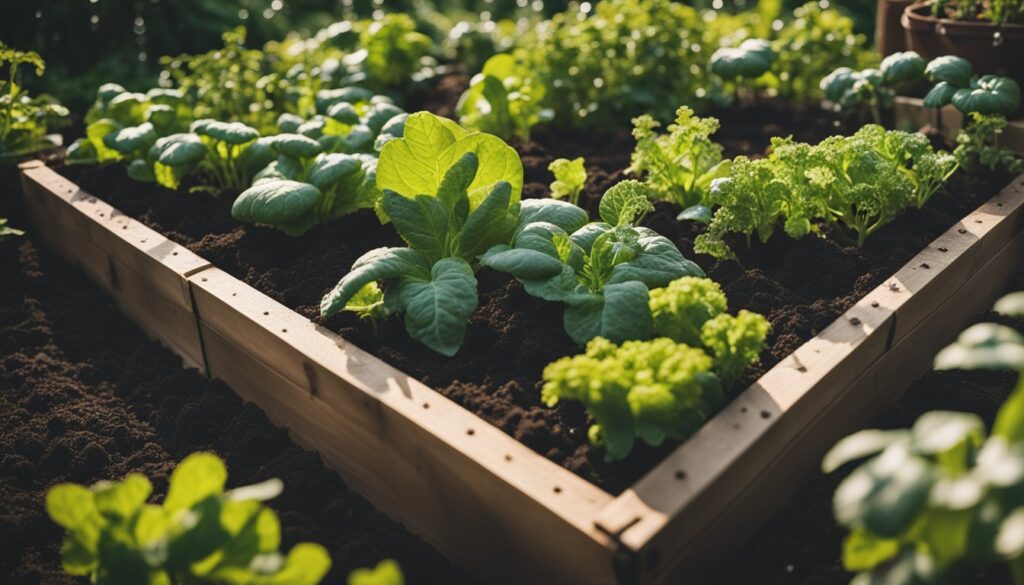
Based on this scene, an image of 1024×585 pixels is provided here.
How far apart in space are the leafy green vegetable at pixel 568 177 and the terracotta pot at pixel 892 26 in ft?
6.48

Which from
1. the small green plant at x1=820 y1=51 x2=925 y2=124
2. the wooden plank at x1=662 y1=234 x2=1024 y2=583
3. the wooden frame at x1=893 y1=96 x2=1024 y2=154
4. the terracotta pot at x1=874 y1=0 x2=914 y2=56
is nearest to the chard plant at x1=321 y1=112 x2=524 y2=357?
the wooden plank at x1=662 y1=234 x2=1024 y2=583

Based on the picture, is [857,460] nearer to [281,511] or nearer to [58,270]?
[281,511]

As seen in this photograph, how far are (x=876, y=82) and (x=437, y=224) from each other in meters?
2.11

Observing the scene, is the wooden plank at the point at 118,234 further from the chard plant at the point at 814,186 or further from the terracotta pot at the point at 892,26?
the terracotta pot at the point at 892,26

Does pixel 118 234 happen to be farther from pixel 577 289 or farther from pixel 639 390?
pixel 639 390

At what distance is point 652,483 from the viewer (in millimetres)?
1962

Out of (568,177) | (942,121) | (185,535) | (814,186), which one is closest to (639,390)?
(185,535)

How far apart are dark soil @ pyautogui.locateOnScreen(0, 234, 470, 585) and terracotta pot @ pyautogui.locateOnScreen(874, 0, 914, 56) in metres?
3.37

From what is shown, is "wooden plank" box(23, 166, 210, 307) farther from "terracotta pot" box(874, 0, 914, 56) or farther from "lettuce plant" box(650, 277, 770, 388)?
"terracotta pot" box(874, 0, 914, 56)

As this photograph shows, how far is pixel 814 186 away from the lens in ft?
9.34

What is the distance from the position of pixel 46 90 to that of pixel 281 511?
12.8 feet

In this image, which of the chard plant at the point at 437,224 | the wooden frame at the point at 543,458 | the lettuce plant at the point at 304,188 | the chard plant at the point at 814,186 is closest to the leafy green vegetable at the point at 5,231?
the wooden frame at the point at 543,458

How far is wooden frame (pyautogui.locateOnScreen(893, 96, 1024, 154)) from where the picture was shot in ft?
12.2

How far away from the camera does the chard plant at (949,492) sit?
137cm
